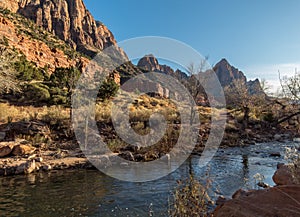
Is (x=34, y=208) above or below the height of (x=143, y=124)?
below

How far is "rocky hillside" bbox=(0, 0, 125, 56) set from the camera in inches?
3445

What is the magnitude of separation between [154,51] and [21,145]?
8.09 metres

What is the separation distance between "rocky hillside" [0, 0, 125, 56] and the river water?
78139mm

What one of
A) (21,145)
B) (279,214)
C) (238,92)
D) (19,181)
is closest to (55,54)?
(238,92)

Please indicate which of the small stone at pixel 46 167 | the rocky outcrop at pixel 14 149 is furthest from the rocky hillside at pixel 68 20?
the small stone at pixel 46 167

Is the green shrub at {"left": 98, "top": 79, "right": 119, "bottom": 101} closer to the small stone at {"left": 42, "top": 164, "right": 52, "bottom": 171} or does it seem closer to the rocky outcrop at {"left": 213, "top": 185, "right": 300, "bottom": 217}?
the small stone at {"left": 42, "top": 164, "right": 52, "bottom": 171}

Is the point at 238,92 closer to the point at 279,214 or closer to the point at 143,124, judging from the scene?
the point at 143,124

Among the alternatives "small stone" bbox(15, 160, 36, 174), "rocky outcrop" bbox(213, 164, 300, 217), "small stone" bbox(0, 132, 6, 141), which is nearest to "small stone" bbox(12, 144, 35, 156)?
"small stone" bbox(15, 160, 36, 174)

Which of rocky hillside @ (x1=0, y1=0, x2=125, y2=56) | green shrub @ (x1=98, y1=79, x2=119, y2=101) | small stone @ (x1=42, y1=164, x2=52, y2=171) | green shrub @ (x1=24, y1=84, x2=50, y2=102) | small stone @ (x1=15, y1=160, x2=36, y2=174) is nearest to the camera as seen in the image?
small stone @ (x1=15, y1=160, x2=36, y2=174)

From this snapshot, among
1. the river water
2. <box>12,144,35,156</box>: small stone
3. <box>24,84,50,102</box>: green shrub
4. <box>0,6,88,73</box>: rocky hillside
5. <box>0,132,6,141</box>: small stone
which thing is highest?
<box>0,6,88,73</box>: rocky hillside

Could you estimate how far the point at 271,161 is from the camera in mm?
12375

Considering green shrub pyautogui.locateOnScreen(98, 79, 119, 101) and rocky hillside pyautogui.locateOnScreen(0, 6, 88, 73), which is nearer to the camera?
green shrub pyautogui.locateOnScreen(98, 79, 119, 101)

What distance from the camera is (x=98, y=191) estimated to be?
25.3 feet

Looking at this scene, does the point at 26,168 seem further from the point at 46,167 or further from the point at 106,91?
the point at 106,91
